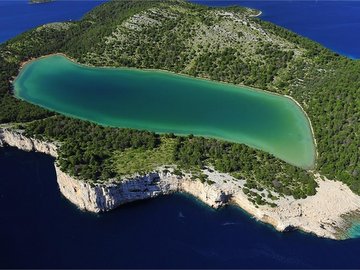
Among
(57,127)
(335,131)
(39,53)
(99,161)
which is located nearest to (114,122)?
(57,127)

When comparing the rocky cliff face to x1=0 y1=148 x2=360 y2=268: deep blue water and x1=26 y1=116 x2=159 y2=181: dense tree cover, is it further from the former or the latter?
x1=26 y1=116 x2=159 y2=181: dense tree cover

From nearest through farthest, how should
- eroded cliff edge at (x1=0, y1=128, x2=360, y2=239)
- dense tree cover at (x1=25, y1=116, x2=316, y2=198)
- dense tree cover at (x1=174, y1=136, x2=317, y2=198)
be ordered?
eroded cliff edge at (x1=0, y1=128, x2=360, y2=239), dense tree cover at (x1=174, y1=136, x2=317, y2=198), dense tree cover at (x1=25, y1=116, x2=316, y2=198)

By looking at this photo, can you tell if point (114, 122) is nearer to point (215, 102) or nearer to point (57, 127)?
point (57, 127)

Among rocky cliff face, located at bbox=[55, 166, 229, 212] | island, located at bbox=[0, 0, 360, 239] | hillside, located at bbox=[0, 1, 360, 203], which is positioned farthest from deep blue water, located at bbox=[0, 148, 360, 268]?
hillside, located at bbox=[0, 1, 360, 203]

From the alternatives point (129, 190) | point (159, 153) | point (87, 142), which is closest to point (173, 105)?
point (159, 153)

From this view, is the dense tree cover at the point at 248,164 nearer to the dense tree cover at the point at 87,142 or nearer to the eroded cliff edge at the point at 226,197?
the eroded cliff edge at the point at 226,197
